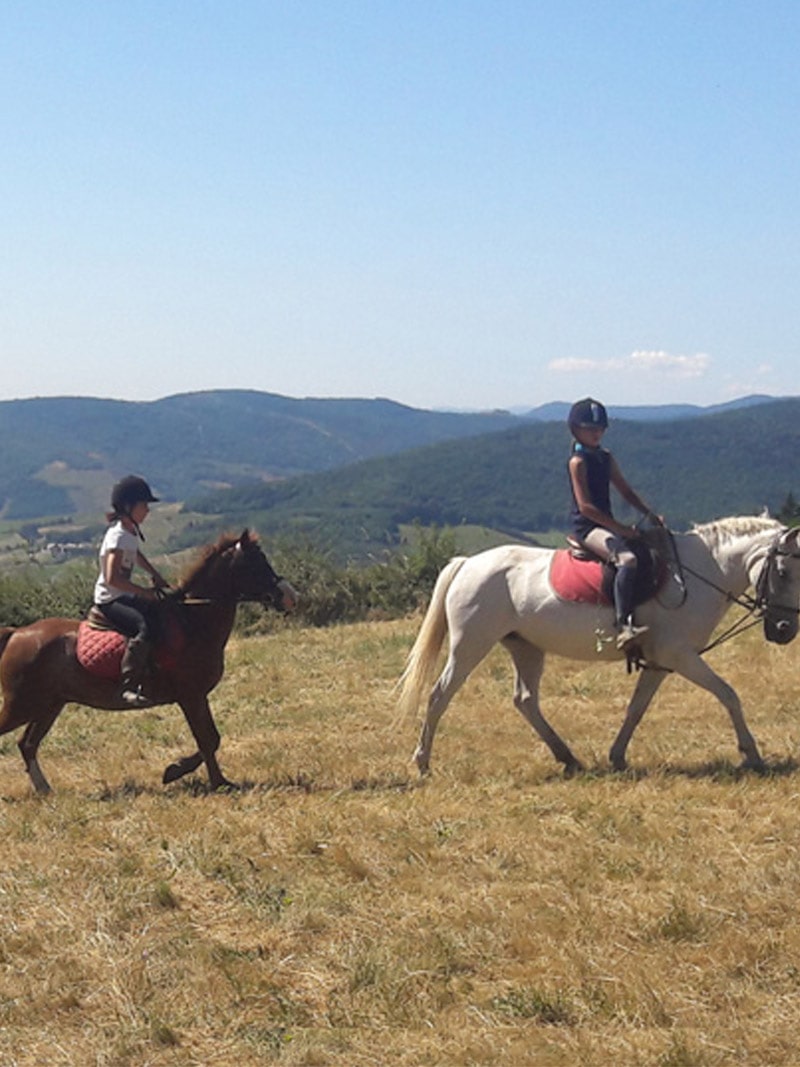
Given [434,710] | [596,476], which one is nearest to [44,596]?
[434,710]

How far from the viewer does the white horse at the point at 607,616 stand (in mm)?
9164

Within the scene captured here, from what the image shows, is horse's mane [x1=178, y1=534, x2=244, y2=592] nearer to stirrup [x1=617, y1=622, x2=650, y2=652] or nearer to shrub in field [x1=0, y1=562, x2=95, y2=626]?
stirrup [x1=617, y1=622, x2=650, y2=652]

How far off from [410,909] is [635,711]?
4.03 metres

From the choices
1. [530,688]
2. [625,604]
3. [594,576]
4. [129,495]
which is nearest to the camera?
[129,495]

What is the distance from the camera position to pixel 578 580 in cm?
941

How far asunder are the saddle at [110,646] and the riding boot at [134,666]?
0.41ft

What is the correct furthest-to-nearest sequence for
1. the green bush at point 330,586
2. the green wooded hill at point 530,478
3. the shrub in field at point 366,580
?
the green wooded hill at point 530,478, the green bush at point 330,586, the shrub in field at point 366,580

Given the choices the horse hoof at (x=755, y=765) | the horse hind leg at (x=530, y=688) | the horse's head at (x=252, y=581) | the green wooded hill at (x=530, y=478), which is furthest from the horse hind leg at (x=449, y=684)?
the green wooded hill at (x=530, y=478)

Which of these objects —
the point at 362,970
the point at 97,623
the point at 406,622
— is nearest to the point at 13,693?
the point at 97,623

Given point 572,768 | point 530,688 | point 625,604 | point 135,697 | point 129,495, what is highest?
point 129,495

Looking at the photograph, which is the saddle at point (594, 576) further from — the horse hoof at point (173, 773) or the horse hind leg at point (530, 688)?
the horse hoof at point (173, 773)

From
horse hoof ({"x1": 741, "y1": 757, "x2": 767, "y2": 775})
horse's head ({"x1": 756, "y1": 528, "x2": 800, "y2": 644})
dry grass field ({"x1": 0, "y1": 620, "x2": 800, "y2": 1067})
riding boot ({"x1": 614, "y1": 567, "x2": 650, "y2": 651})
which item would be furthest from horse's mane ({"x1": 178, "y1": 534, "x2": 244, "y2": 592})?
horse hoof ({"x1": 741, "y1": 757, "x2": 767, "y2": 775})

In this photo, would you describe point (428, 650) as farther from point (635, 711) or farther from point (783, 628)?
point (783, 628)

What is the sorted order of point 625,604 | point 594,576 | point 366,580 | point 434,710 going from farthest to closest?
point 366,580, point 434,710, point 594,576, point 625,604
